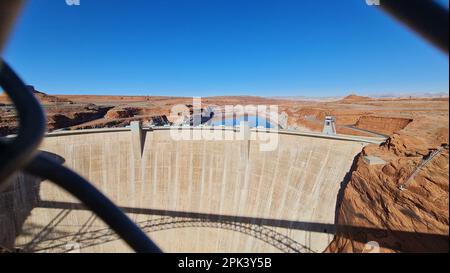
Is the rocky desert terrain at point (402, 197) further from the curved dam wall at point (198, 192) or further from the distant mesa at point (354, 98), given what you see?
the distant mesa at point (354, 98)

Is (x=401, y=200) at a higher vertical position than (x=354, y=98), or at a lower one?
lower

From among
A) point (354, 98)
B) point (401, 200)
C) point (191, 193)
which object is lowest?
point (191, 193)

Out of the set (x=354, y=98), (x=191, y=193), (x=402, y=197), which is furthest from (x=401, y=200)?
(x=354, y=98)

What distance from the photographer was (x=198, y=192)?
1228cm

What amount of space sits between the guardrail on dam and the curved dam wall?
0.05 meters

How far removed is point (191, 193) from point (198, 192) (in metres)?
0.40

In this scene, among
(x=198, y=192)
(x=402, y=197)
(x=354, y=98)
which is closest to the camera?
(x=402, y=197)

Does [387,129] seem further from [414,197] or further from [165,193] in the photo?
[165,193]

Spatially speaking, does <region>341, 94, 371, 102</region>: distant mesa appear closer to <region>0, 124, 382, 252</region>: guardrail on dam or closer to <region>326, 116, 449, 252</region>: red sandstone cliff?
<region>0, 124, 382, 252</region>: guardrail on dam

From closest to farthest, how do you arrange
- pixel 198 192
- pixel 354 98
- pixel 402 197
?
pixel 402 197 → pixel 198 192 → pixel 354 98

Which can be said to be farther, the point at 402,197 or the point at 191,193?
the point at 191,193

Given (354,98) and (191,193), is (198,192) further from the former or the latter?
(354,98)

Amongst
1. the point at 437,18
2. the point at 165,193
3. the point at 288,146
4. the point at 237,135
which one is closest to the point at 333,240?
the point at 288,146

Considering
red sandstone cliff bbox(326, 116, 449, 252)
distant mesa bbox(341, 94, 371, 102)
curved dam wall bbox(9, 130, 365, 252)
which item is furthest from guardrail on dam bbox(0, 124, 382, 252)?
distant mesa bbox(341, 94, 371, 102)
